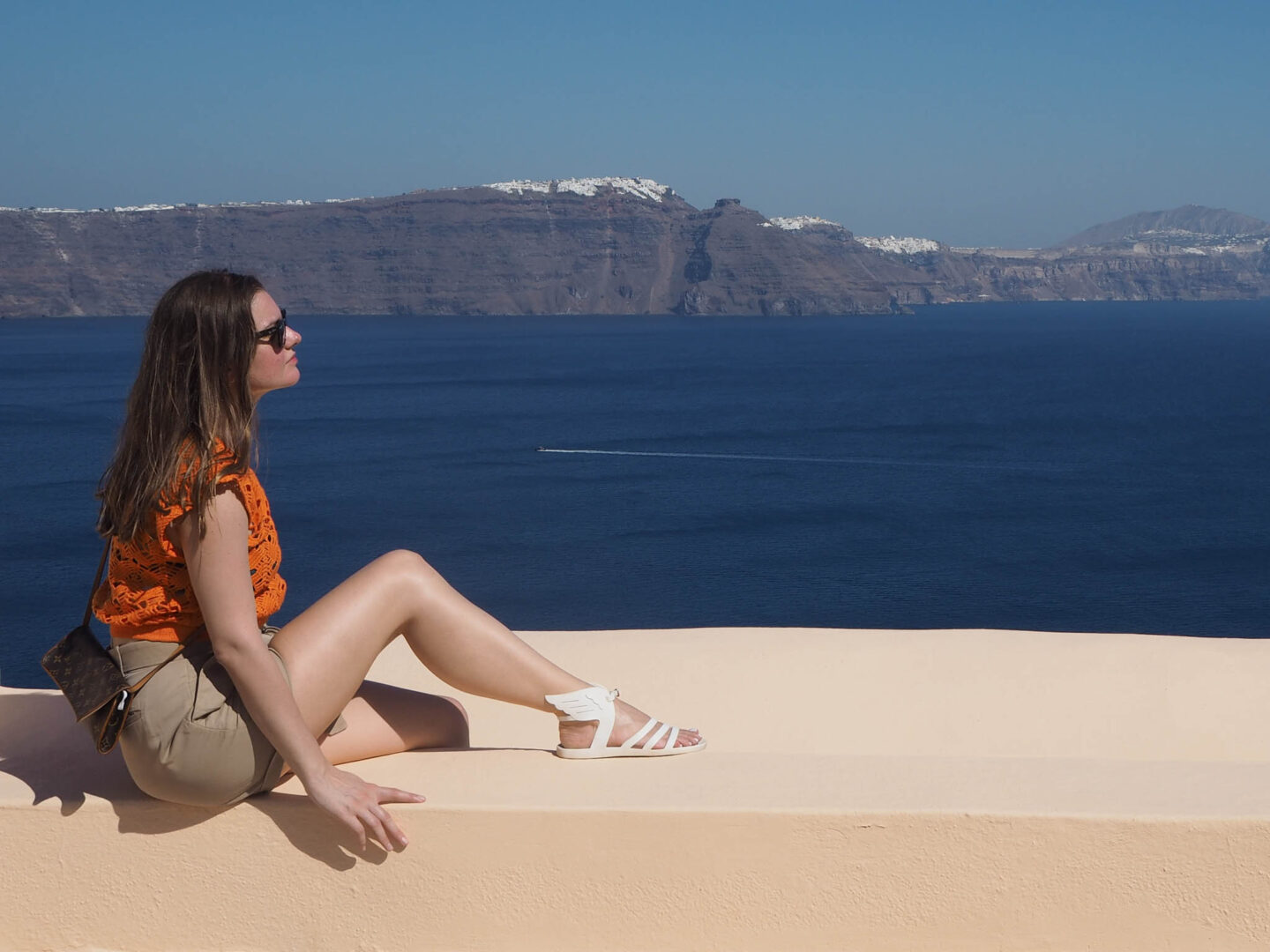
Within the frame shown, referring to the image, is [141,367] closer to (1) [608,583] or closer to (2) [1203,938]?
(2) [1203,938]

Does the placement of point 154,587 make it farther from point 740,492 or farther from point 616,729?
point 740,492

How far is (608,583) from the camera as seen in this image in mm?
Result: 23750

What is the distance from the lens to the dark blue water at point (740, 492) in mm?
22750

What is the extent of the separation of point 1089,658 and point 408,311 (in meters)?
151

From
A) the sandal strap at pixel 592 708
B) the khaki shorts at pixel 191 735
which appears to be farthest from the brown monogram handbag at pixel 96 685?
the sandal strap at pixel 592 708

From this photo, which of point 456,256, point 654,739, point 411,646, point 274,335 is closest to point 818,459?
point 654,739

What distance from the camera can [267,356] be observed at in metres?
2.18

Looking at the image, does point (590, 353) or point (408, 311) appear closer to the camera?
point (590, 353)

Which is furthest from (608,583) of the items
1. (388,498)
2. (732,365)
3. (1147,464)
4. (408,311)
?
(408,311)

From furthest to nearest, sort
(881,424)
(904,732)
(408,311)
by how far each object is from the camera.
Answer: (408,311), (881,424), (904,732)

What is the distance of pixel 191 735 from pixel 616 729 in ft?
2.55

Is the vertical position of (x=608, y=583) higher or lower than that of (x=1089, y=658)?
lower

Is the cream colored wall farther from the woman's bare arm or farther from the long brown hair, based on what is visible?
the long brown hair

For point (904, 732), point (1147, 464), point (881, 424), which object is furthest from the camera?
point (881, 424)
